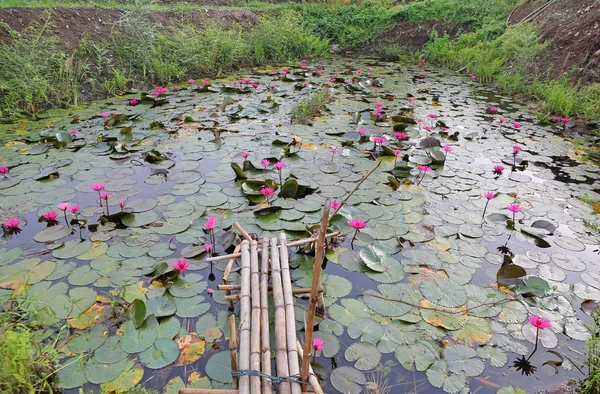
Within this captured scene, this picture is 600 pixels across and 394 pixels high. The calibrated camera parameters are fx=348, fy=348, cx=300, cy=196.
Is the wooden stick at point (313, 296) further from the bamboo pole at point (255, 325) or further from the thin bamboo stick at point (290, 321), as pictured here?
the bamboo pole at point (255, 325)

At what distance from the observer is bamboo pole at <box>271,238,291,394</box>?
4.42ft

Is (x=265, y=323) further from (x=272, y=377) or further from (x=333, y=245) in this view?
(x=333, y=245)

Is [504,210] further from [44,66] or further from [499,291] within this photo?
[44,66]

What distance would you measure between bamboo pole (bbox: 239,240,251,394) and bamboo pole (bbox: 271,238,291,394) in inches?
4.8

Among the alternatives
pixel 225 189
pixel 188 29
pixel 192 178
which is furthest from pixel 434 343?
pixel 188 29

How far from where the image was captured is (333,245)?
2391 mm

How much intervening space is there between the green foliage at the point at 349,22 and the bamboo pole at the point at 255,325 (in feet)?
31.4

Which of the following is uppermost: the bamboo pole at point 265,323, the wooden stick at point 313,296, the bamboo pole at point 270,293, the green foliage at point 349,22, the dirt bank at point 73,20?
the green foliage at point 349,22

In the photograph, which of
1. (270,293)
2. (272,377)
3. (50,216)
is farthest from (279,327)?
(50,216)

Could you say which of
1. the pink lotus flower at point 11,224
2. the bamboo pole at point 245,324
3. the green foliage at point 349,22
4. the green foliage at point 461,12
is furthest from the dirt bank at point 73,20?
the green foliage at point 461,12

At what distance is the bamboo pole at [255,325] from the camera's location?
1.30 m

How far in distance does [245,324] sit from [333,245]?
102 cm

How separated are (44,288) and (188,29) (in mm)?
6117

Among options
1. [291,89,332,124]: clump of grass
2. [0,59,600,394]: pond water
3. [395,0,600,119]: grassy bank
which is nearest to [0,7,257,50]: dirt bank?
[0,59,600,394]: pond water
